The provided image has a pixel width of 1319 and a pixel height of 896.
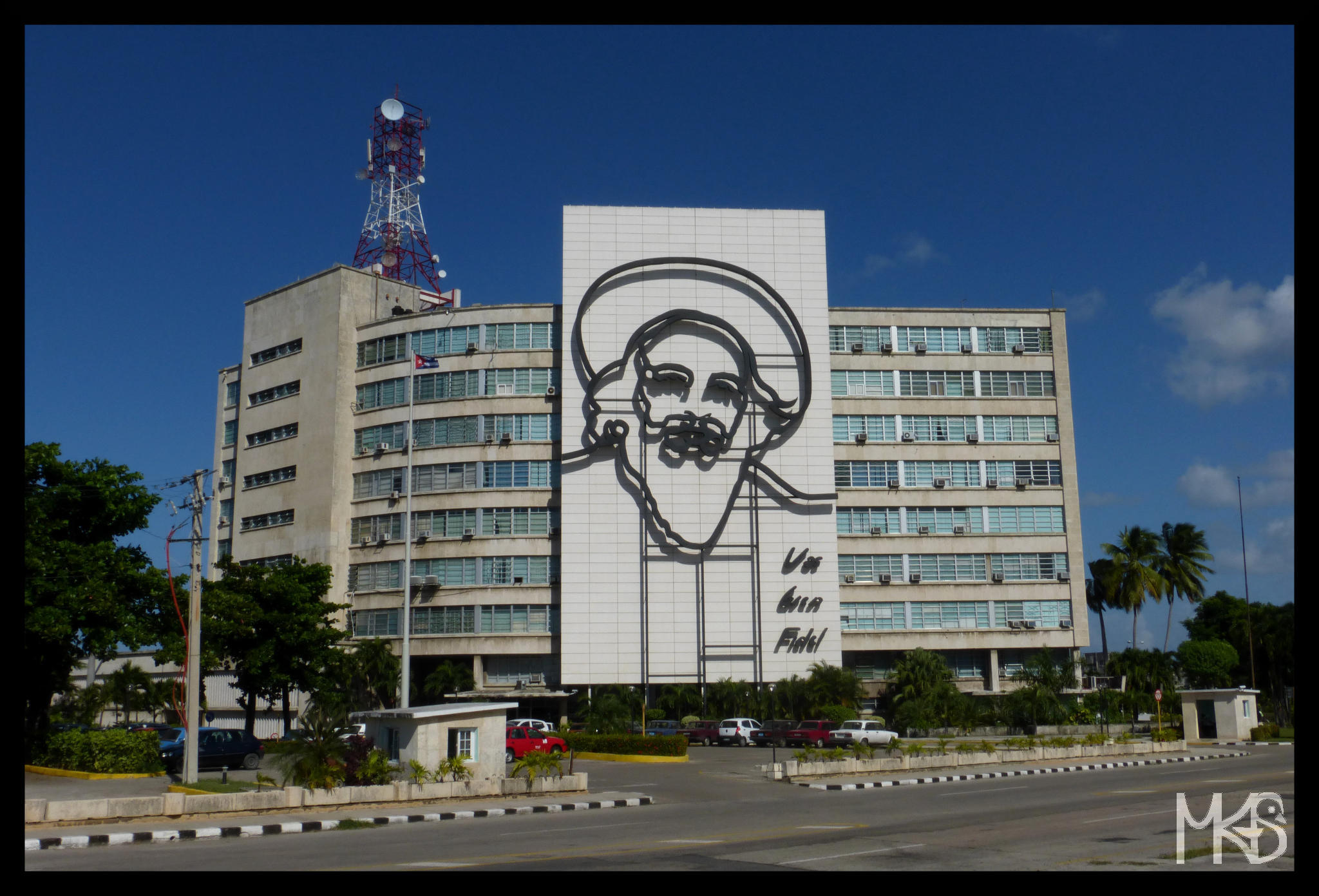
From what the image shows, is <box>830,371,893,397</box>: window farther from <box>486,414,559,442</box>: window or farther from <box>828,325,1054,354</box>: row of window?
<box>486,414,559,442</box>: window

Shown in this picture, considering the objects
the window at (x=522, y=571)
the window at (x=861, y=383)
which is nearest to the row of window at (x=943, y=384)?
the window at (x=861, y=383)

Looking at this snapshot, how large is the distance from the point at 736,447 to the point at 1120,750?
2779 centimetres

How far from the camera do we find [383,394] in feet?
231

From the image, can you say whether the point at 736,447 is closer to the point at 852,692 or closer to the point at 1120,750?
the point at 852,692

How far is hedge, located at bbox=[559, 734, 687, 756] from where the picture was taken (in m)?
44.3

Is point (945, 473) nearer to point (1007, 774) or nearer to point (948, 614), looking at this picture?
point (948, 614)

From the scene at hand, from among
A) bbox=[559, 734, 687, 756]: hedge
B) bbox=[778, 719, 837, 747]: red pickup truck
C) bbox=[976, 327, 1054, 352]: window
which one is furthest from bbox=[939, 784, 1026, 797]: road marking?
bbox=[976, 327, 1054, 352]: window

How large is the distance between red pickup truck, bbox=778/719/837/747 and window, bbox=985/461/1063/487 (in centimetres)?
2776

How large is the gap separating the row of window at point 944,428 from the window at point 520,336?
19482mm

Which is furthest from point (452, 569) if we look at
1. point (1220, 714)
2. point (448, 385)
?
point (1220, 714)

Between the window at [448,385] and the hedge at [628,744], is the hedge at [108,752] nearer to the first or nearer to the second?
the hedge at [628,744]

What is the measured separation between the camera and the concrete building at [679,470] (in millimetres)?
64250

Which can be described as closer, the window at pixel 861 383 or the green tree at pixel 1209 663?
the window at pixel 861 383
